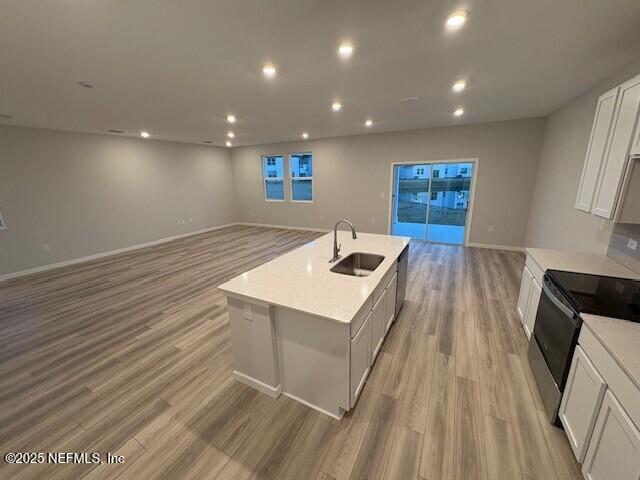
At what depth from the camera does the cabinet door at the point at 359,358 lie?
64.8 inches

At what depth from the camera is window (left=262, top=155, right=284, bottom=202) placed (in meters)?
7.77

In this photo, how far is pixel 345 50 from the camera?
82.2 inches

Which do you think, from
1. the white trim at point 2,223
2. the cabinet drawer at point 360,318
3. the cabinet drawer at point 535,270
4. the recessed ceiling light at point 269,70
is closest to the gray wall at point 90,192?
the white trim at point 2,223

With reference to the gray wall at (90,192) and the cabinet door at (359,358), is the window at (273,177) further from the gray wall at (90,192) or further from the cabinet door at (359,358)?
the cabinet door at (359,358)

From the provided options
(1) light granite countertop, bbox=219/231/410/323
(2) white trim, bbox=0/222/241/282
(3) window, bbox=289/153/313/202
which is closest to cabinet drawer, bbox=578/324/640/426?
(1) light granite countertop, bbox=219/231/410/323

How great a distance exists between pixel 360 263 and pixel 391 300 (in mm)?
488

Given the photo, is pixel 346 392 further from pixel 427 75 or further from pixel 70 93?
pixel 70 93

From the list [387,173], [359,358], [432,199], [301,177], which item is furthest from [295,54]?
[301,177]

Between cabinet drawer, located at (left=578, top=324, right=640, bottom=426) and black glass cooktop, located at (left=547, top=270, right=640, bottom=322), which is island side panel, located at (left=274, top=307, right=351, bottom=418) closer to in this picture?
cabinet drawer, located at (left=578, top=324, right=640, bottom=426)

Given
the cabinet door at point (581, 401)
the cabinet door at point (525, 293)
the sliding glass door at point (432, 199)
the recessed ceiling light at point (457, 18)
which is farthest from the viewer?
the sliding glass door at point (432, 199)

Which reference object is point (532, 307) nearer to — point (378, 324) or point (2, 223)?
point (378, 324)

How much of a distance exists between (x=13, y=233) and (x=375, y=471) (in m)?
6.57

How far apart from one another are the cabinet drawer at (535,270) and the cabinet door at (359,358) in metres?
1.61

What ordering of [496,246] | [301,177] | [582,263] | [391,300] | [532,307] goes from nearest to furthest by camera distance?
[582,263] → [532,307] → [391,300] → [496,246] → [301,177]
